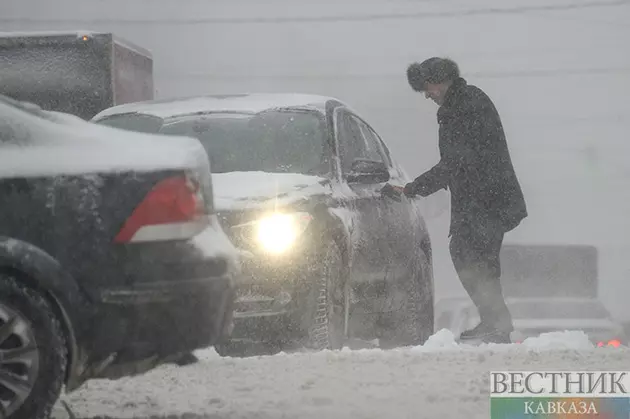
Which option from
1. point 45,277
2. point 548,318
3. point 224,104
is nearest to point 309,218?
point 224,104

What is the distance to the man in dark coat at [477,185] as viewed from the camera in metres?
8.80

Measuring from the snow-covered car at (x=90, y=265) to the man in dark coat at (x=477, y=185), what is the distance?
378cm

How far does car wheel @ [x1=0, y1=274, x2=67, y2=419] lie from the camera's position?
5.04 meters

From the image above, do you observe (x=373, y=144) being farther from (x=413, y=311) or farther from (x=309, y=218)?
(x=309, y=218)

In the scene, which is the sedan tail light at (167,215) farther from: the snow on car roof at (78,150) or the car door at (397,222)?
the car door at (397,222)

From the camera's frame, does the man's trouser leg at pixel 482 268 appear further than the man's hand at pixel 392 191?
No

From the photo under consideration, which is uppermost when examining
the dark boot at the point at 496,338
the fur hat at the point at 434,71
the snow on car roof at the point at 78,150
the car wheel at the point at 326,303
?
the fur hat at the point at 434,71

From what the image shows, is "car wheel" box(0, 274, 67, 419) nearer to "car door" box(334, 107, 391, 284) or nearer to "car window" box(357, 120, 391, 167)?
"car door" box(334, 107, 391, 284)

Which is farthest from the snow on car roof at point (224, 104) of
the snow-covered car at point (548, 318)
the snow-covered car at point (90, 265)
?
the snow-covered car at point (548, 318)

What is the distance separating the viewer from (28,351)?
5055mm

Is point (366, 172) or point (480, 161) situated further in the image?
point (480, 161)

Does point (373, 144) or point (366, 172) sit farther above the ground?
point (373, 144)

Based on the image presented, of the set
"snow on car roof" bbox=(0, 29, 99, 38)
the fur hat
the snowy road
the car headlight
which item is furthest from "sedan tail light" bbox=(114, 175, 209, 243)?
"snow on car roof" bbox=(0, 29, 99, 38)

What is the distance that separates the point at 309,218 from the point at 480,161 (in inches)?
69.6
